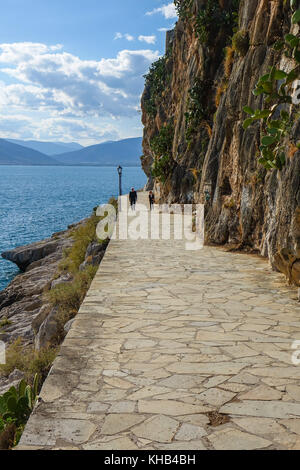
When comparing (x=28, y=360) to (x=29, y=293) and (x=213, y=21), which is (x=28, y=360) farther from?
(x=213, y=21)

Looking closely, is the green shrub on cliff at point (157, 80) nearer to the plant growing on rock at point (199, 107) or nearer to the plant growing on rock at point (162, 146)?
the plant growing on rock at point (162, 146)

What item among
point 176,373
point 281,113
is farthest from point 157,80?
point 176,373

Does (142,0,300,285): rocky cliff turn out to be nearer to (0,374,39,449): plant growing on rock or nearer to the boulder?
the boulder

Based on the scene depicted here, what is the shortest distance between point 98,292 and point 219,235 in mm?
6532

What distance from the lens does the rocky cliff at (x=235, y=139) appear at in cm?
891

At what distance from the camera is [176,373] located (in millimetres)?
4879

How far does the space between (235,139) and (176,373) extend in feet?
33.6

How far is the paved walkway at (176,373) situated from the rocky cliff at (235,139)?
2.03 meters

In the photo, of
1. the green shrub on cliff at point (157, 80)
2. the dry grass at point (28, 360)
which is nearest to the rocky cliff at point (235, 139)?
the dry grass at point (28, 360)

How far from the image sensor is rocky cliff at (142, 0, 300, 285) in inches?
351

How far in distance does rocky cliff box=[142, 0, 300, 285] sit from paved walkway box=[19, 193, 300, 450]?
2.03 m

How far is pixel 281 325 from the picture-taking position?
650 cm

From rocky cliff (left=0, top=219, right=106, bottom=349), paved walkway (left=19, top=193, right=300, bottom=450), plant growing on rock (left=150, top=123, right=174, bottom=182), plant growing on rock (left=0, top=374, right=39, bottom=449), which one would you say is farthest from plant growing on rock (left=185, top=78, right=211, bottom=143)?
plant growing on rock (left=0, top=374, right=39, bottom=449)
